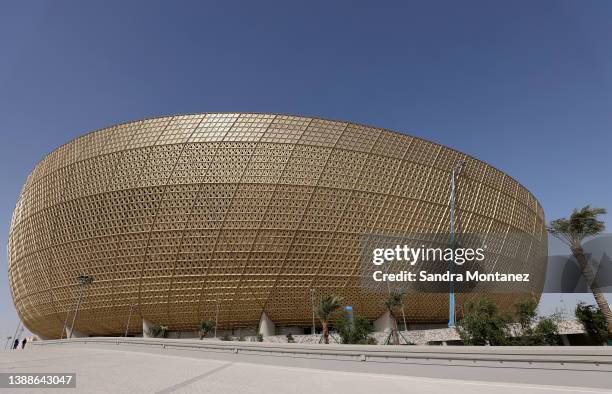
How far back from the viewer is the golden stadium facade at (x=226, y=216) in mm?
31906

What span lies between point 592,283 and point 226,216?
2739 centimetres

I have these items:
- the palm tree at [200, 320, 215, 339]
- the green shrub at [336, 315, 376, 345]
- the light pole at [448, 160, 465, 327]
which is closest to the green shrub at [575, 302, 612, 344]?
the light pole at [448, 160, 465, 327]

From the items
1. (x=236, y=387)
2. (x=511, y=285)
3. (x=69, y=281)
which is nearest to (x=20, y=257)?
(x=69, y=281)

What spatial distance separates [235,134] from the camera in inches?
1313

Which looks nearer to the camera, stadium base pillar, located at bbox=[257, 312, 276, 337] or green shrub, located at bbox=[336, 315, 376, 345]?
green shrub, located at bbox=[336, 315, 376, 345]

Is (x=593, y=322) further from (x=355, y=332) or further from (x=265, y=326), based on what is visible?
(x=265, y=326)

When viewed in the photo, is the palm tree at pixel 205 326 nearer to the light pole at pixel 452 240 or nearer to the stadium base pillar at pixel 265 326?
the stadium base pillar at pixel 265 326

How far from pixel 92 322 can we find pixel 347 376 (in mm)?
36458

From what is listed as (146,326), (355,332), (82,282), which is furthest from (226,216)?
(355,332)

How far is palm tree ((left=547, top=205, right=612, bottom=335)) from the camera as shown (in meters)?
26.0

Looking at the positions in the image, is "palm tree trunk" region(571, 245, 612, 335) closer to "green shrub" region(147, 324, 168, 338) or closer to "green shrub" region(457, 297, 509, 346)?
"green shrub" region(457, 297, 509, 346)

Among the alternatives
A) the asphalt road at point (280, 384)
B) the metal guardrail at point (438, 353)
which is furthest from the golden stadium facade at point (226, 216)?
the asphalt road at point (280, 384)

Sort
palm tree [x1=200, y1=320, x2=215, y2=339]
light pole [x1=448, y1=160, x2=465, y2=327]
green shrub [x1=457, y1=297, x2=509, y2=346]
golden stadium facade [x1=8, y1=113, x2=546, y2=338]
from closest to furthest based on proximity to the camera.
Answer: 1. green shrub [x1=457, y1=297, x2=509, y2=346]
2. palm tree [x1=200, y1=320, x2=215, y2=339]
3. golden stadium facade [x1=8, y1=113, x2=546, y2=338]
4. light pole [x1=448, y1=160, x2=465, y2=327]

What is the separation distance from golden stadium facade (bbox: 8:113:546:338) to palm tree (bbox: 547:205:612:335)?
1026 cm
